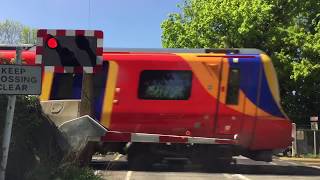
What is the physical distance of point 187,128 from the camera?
1554 cm

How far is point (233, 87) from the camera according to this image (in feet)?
50.9

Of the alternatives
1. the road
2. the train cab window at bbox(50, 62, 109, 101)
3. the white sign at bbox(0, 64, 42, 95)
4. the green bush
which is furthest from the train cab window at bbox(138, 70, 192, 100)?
the white sign at bbox(0, 64, 42, 95)

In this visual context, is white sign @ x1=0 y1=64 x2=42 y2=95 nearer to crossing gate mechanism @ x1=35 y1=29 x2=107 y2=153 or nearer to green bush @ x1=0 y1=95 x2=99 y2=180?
crossing gate mechanism @ x1=35 y1=29 x2=107 y2=153

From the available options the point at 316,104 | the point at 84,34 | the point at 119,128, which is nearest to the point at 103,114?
the point at 119,128

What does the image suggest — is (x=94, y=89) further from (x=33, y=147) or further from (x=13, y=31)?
(x=13, y=31)

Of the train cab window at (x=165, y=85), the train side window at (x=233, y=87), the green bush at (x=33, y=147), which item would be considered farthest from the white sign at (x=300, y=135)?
the green bush at (x=33, y=147)

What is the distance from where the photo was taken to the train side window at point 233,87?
15500 mm

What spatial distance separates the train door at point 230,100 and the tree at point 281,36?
2046 centimetres

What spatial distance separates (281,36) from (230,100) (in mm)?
22974

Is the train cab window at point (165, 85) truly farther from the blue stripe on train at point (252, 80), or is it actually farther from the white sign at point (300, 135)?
the white sign at point (300, 135)

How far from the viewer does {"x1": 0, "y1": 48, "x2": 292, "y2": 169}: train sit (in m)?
15.5

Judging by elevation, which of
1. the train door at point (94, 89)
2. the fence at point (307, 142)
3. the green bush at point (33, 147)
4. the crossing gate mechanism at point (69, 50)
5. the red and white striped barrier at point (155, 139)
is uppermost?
the crossing gate mechanism at point (69, 50)

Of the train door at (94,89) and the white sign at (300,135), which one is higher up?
the train door at (94,89)

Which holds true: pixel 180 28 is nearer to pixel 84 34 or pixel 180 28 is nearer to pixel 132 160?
pixel 132 160
